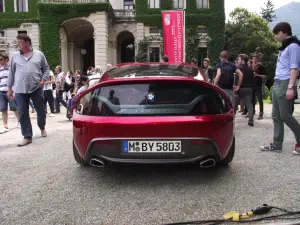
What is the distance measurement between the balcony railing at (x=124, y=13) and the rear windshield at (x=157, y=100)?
32.6 metres

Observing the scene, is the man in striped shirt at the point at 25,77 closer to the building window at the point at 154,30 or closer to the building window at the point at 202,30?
the building window at the point at 154,30

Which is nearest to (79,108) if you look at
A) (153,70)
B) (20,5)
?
(153,70)

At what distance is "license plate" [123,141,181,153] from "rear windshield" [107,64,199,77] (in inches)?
32.3

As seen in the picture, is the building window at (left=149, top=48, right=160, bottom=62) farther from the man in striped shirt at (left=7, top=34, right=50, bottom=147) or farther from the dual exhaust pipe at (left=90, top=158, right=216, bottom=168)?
the dual exhaust pipe at (left=90, top=158, right=216, bottom=168)

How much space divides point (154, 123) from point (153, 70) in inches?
36.7

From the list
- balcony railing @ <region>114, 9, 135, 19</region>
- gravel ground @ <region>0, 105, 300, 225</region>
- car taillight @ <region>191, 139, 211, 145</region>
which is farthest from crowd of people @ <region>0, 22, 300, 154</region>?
balcony railing @ <region>114, 9, 135, 19</region>

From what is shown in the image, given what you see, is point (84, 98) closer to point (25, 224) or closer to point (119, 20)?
point (25, 224)

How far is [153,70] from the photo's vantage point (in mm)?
4113

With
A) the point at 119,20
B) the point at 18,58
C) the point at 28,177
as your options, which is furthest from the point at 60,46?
the point at 28,177

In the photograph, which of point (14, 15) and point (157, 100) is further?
point (14, 15)

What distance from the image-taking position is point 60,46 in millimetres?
31000

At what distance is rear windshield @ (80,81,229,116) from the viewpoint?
357 centimetres

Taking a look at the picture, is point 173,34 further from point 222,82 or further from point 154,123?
point 154,123

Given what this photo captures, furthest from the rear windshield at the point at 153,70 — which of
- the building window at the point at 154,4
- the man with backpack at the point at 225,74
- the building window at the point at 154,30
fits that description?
the building window at the point at 154,4
